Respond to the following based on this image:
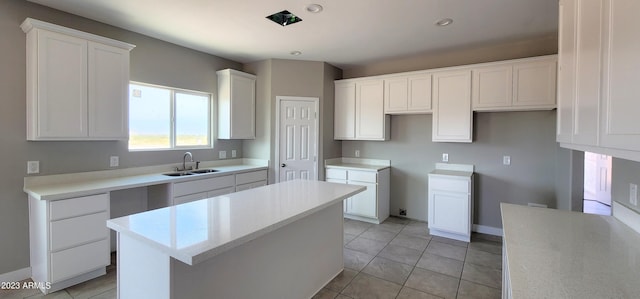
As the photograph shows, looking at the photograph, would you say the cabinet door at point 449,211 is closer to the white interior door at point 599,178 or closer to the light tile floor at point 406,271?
the light tile floor at point 406,271

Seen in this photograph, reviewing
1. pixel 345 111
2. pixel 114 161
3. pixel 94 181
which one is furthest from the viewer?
pixel 345 111

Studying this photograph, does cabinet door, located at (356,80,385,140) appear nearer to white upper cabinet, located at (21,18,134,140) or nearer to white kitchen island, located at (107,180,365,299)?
white kitchen island, located at (107,180,365,299)

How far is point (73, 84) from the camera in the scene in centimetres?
263

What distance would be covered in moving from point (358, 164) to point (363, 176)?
57 cm

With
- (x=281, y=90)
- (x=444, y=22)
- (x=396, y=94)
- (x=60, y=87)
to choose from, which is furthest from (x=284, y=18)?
(x=60, y=87)

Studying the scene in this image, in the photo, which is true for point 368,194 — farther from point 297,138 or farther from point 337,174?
point 297,138

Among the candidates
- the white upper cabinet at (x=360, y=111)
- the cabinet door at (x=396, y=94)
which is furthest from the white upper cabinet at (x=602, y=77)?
the white upper cabinet at (x=360, y=111)

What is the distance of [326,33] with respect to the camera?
336 cm

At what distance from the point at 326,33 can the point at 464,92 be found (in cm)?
205

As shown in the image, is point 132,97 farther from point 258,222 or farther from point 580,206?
point 580,206

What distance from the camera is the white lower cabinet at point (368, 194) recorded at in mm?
4301

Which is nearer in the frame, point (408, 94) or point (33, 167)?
point (33, 167)

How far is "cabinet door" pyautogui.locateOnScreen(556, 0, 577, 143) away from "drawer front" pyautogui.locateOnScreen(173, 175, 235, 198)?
360 cm

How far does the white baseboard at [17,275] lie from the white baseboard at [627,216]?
4776mm
